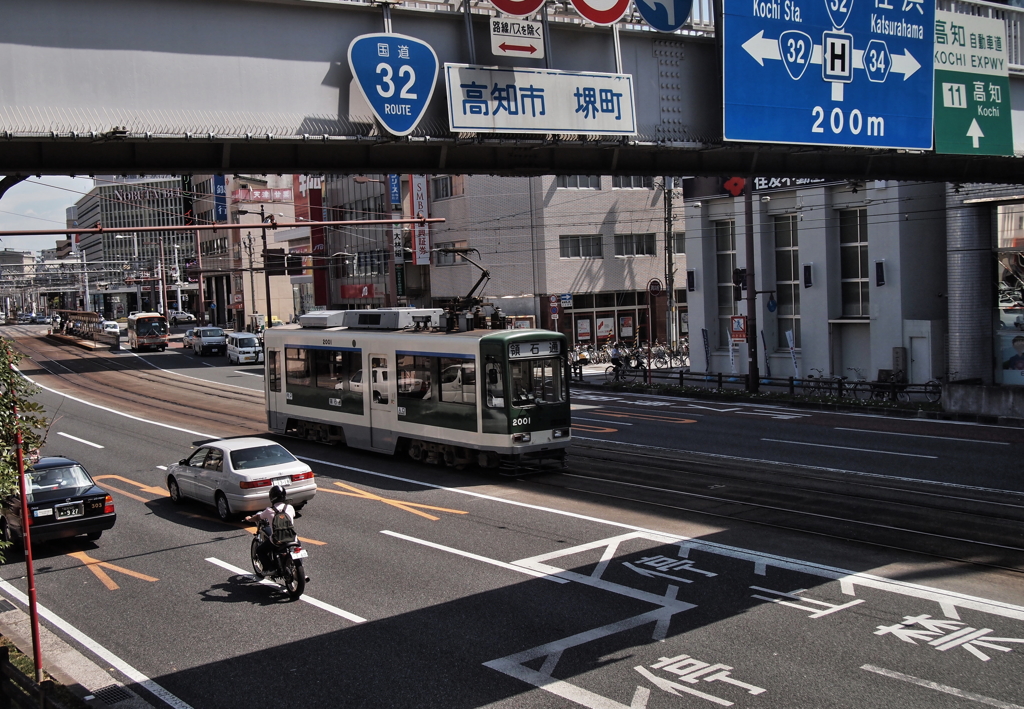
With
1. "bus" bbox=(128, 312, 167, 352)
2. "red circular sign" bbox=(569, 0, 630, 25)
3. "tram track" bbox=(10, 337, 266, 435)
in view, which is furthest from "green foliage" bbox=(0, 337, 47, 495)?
"bus" bbox=(128, 312, 167, 352)

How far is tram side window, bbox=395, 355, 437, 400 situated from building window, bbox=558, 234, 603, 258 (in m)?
29.3

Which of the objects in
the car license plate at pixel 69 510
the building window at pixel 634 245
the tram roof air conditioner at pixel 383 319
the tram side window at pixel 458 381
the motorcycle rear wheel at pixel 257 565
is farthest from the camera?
the building window at pixel 634 245

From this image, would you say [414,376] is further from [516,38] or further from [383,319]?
[516,38]

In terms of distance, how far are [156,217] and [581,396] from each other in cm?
14725

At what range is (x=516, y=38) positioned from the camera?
500 inches

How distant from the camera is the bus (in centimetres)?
6606

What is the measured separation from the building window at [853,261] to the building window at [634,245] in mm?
17951

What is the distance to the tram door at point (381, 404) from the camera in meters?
22.1

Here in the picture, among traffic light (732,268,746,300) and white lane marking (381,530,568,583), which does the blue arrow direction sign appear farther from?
traffic light (732,268,746,300)

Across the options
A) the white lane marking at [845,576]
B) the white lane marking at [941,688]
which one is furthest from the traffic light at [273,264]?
the white lane marking at [941,688]

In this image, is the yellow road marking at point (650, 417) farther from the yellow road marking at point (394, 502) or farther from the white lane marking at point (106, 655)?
the white lane marking at point (106, 655)

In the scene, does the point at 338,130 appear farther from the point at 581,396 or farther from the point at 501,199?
the point at 501,199

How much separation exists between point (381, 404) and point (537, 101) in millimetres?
11469

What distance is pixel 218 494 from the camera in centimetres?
1709
